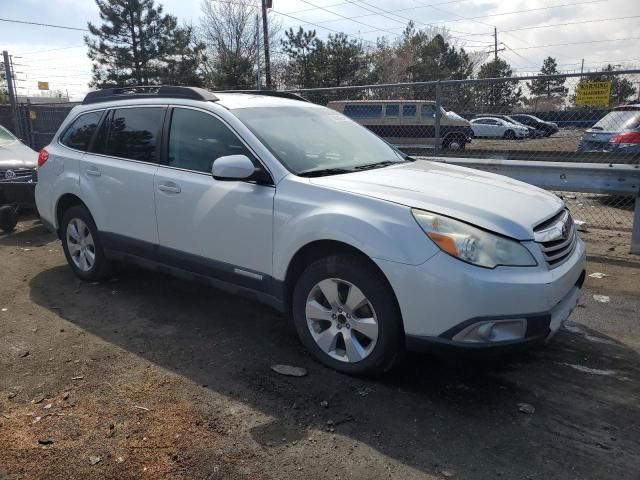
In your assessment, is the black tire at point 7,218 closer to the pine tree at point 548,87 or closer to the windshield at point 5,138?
the windshield at point 5,138

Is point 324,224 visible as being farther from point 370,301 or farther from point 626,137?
point 626,137

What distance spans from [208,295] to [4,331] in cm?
165

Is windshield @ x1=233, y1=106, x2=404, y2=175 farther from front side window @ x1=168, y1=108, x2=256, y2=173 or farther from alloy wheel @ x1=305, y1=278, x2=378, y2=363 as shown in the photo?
alloy wheel @ x1=305, y1=278, x2=378, y2=363

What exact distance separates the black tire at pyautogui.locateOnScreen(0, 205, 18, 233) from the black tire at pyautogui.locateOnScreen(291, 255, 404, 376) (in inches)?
234

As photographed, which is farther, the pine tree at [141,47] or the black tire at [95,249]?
the pine tree at [141,47]

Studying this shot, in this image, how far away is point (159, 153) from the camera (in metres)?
4.41

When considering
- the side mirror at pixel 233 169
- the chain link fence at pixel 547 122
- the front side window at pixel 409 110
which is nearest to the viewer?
the side mirror at pixel 233 169

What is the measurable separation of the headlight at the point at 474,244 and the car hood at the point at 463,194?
5 centimetres

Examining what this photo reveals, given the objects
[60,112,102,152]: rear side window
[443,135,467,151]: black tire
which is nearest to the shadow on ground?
[60,112,102,152]: rear side window

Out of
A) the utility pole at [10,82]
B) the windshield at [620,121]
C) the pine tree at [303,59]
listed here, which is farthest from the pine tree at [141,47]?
the windshield at [620,121]

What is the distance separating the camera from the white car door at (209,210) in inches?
145

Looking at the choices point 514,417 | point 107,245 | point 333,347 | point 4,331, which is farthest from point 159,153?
point 514,417

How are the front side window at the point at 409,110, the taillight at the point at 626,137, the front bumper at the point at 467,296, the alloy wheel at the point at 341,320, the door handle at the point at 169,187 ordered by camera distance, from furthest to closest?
the front side window at the point at 409,110
the taillight at the point at 626,137
the door handle at the point at 169,187
the alloy wheel at the point at 341,320
the front bumper at the point at 467,296

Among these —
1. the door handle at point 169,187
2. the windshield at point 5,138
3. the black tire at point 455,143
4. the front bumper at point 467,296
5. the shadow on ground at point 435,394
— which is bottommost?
the shadow on ground at point 435,394
